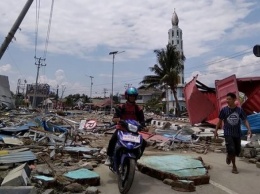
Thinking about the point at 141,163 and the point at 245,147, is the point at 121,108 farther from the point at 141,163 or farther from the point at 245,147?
the point at 245,147

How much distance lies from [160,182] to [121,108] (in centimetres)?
155

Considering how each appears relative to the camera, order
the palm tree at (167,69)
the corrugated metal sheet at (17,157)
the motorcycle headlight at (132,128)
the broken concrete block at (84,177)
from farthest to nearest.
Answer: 1. the palm tree at (167,69)
2. the corrugated metal sheet at (17,157)
3. the broken concrete block at (84,177)
4. the motorcycle headlight at (132,128)

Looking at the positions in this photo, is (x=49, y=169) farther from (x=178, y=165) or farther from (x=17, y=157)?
(x=178, y=165)

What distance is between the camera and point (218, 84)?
1568 cm

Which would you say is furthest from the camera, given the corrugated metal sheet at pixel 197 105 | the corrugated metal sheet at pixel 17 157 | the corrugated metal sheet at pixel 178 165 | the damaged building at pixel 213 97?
the corrugated metal sheet at pixel 197 105

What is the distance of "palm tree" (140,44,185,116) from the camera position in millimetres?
42156

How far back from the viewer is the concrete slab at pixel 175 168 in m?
5.99

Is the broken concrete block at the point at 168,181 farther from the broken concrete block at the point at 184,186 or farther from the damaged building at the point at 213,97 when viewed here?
the damaged building at the point at 213,97

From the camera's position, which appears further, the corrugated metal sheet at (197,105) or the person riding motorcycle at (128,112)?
the corrugated metal sheet at (197,105)

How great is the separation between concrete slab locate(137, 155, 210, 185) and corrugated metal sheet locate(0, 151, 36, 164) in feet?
8.10

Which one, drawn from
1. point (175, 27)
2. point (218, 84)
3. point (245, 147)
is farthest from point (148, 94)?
point (245, 147)

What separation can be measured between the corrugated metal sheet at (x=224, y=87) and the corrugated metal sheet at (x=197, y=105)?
1.70m

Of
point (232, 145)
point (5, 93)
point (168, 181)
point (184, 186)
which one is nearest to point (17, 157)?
point (168, 181)

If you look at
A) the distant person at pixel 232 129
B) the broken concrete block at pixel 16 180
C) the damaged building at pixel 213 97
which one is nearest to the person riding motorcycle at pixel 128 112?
the broken concrete block at pixel 16 180
